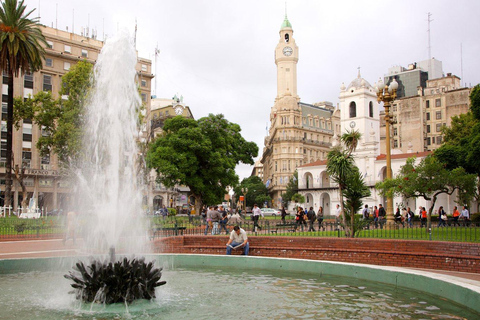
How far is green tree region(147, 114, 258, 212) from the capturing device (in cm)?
4025

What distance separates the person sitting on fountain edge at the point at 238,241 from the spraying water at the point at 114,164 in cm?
389

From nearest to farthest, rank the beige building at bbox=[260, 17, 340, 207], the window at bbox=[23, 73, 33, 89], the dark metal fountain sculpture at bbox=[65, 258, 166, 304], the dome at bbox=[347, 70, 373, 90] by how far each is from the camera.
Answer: the dark metal fountain sculpture at bbox=[65, 258, 166, 304] < the window at bbox=[23, 73, 33, 89] < the dome at bbox=[347, 70, 373, 90] < the beige building at bbox=[260, 17, 340, 207]

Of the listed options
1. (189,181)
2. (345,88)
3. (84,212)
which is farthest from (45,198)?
(84,212)

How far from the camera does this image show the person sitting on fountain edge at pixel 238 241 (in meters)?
13.6

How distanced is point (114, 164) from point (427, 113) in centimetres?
8125

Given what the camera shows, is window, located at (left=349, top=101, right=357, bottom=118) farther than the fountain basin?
Yes

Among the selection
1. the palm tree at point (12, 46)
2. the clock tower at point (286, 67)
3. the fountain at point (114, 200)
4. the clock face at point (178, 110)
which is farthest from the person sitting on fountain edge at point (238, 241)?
the clock tower at point (286, 67)

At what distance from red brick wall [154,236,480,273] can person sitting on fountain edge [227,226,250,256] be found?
2.40ft

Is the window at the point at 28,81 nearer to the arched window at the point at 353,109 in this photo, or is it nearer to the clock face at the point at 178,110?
the clock face at the point at 178,110

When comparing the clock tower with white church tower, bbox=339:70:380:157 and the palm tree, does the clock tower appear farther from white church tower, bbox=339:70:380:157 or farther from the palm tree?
the palm tree

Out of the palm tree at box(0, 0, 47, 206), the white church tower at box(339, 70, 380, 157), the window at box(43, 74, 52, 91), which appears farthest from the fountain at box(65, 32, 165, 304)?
the white church tower at box(339, 70, 380, 157)

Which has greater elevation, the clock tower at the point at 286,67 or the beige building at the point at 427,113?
the clock tower at the point at 286,67

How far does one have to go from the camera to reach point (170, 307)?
7.96 m

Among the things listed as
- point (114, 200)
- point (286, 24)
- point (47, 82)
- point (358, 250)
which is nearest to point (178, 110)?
point (47, 82)
